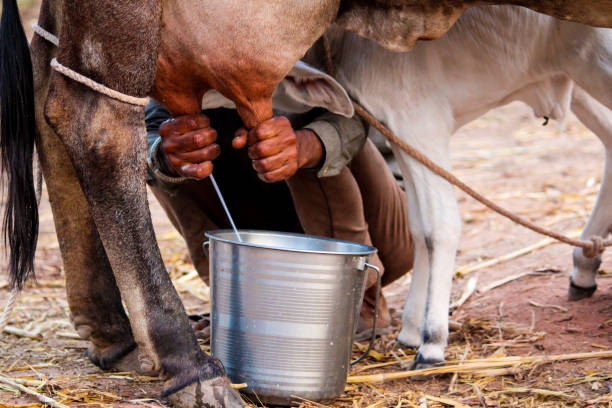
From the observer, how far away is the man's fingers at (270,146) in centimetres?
206

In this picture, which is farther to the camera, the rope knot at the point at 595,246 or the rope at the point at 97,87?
the rope knot at the point at 595,246

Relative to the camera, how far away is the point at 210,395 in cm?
178

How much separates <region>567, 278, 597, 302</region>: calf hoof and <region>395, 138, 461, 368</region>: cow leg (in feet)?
2.50

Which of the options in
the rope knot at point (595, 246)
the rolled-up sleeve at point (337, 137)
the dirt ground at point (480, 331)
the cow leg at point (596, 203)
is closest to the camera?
the dirt ground at point (480, 331)

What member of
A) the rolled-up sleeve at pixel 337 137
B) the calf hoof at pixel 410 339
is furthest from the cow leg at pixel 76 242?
the calf hoof at pixel 410 339

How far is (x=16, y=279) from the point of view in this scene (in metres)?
2.13

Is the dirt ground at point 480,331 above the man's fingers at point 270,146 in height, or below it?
below

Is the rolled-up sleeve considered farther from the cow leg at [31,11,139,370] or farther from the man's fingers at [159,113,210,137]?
the cow leg at [31,11,139,370]

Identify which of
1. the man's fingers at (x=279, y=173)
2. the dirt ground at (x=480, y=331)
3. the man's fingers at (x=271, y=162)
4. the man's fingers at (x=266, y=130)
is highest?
the man's fingers at (x=266, y=130)

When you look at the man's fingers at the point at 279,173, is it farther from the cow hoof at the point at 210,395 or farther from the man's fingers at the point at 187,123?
the cow hoof at the point at 210,395

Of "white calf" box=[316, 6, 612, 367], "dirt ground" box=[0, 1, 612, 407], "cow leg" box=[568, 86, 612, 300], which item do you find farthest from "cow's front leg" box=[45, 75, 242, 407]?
"cow leg" box=[568, 86, 612, 300]

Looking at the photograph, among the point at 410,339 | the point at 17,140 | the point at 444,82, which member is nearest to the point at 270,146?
the point at 444,82

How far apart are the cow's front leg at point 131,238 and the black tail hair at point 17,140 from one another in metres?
0.34

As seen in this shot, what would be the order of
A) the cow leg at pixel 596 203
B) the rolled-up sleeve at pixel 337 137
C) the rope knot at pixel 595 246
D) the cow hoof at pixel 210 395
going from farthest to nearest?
the cow leg at pixel 596 203
the rope knot at pixel 595 246
the rolled-up sleeve at pixel 337 137
the cow hoof at pixel 210 395
